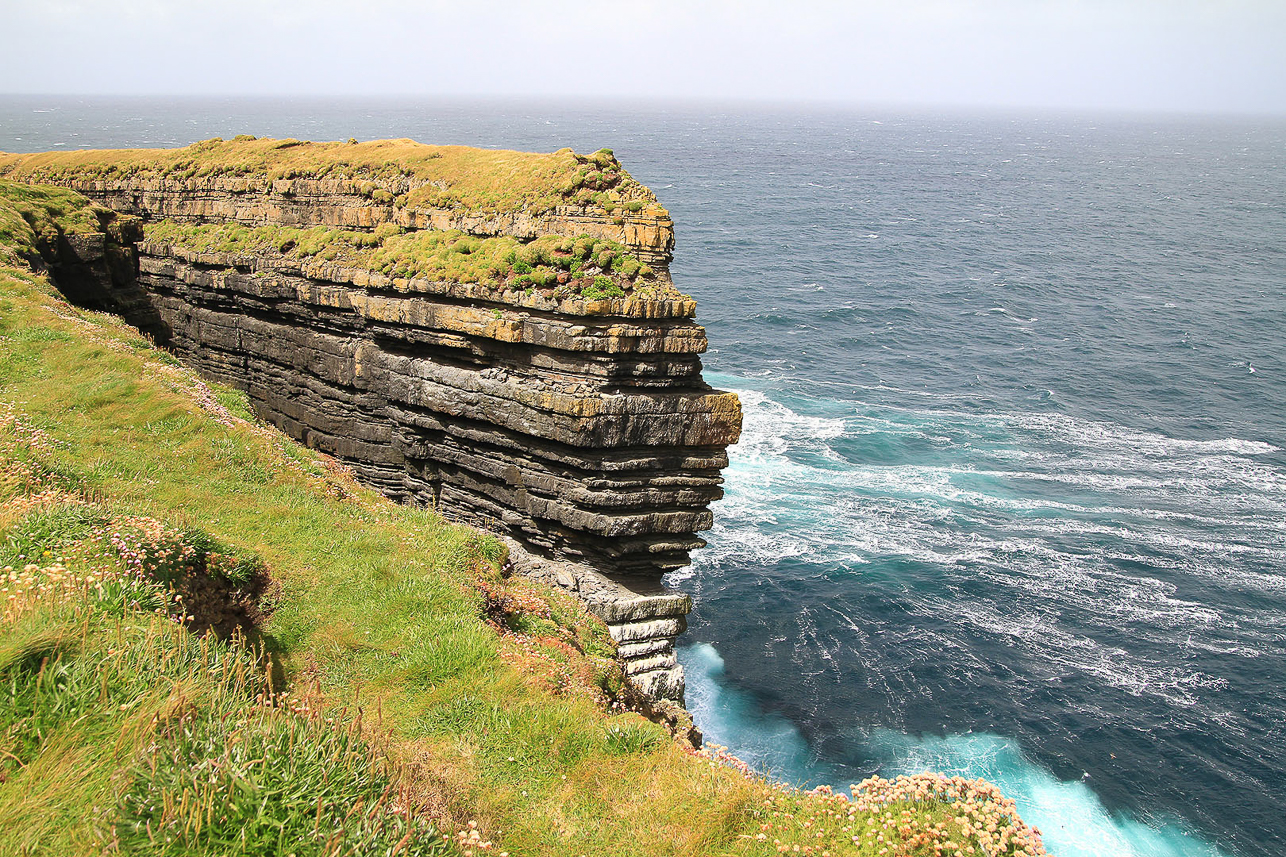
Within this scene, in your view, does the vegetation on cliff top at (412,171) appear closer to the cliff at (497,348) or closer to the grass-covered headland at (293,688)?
the cliff at (497,348)

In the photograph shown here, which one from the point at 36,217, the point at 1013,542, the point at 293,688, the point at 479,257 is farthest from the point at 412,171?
the point at 1013,542

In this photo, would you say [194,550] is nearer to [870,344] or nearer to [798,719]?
[798,719]

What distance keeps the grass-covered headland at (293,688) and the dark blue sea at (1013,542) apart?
14.6 meters

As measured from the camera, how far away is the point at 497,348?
62.1ft

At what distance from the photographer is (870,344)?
6181cm

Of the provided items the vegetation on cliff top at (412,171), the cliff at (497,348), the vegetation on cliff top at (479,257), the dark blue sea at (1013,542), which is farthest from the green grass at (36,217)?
the dark blue sea at (1013,542)

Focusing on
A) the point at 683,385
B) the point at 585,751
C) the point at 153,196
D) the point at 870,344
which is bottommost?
the point at 870,344

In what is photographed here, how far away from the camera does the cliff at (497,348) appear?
17547 millimetres

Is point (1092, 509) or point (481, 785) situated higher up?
point (481, 785)

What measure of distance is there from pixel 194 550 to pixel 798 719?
20738 millimetres

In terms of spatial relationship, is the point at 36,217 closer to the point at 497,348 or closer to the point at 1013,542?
the point at 497,348

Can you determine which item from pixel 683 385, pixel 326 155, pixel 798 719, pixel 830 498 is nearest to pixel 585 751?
pixel 683 385

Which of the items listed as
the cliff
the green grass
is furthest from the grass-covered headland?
the green grass

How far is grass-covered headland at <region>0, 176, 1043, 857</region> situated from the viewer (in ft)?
18.1
